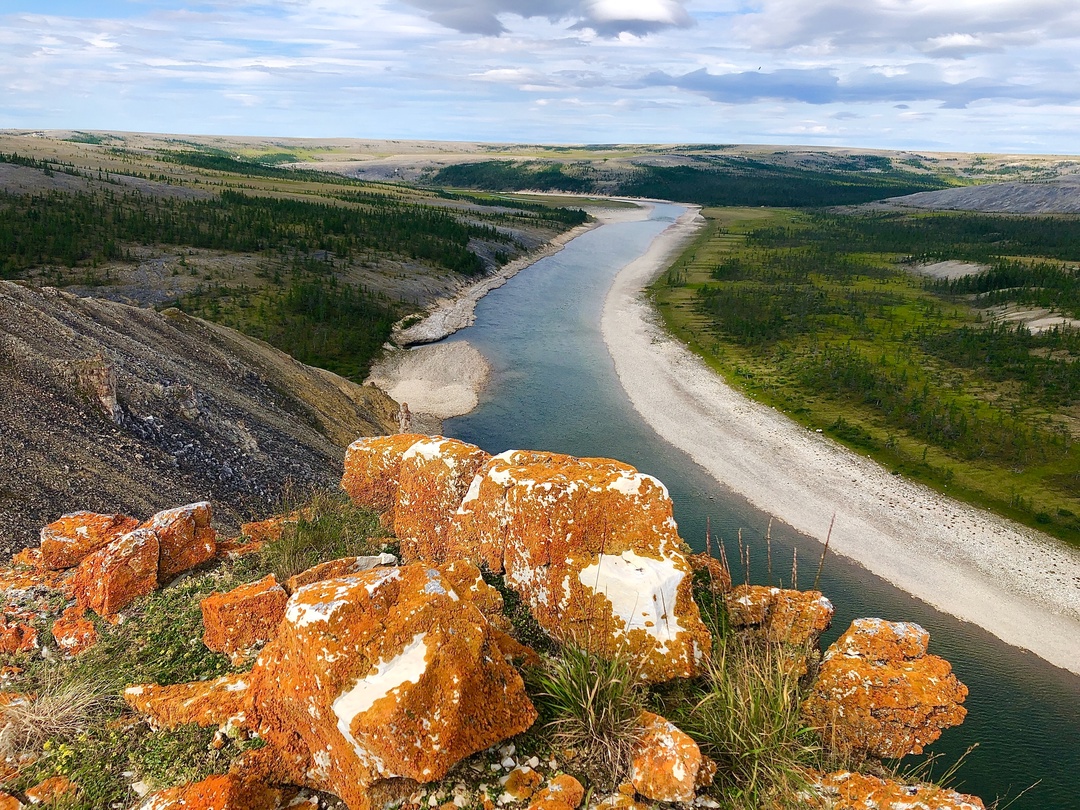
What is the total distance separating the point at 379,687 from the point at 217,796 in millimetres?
1658

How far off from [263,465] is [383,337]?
2711 centimetres

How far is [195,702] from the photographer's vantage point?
673 centimetres

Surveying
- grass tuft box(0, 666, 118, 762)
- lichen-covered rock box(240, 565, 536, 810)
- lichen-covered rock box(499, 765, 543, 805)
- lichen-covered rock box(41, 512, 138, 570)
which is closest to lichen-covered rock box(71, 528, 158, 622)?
lichen-covered rock box(41, 512, 138, 570)

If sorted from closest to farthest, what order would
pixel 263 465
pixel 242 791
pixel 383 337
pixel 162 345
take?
pixel 242 791, pixel 263 465, pixel 162 345, pixel 383 337

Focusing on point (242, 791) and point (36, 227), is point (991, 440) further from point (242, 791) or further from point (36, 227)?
point (36, 227)

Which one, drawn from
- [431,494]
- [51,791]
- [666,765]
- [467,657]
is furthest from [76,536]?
[666,765]

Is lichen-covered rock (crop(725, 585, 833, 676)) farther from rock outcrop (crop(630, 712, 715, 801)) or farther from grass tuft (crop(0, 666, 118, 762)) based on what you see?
grass tuft (crop(0, 666, 118, 762))

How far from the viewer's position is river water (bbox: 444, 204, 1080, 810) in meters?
13.8


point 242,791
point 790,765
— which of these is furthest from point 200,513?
point 790,765

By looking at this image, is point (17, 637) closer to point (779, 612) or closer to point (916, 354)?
point (779, 612)

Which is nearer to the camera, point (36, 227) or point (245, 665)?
point (245, 665)

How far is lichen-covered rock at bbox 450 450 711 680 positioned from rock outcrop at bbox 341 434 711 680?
15 mm

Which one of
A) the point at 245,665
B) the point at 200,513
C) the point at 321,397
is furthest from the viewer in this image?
the point at 321,397

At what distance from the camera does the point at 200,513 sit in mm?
10273
